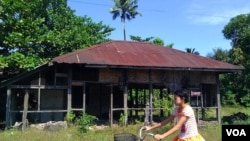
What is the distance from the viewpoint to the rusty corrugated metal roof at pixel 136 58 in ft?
58.7

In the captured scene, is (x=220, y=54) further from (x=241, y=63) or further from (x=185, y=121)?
(x=185, y=121)

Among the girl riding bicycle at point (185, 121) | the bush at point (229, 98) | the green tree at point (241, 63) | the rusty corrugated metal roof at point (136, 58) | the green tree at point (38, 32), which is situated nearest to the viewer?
the girl riding bicycle at point (185, 121)

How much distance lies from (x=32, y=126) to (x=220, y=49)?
32.5 metres

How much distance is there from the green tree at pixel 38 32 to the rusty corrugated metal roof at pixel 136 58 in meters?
3.16

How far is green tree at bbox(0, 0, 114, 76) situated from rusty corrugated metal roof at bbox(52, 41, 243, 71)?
10.4 ft

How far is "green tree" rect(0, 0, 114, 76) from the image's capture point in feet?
64.1

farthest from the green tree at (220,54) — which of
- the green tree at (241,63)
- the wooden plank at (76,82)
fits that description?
the wooden plank at (76,82)

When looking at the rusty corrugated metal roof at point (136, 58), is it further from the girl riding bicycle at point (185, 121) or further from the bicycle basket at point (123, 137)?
the girl riding bicycle at point (185, 121)

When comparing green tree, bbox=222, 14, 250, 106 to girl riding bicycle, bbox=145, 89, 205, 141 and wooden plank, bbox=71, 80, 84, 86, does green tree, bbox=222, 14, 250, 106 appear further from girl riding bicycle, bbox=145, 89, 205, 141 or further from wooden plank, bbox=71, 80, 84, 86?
girl riding bicycle, bbox=145, 89, 205, 141

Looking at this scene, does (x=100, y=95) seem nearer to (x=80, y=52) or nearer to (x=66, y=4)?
(x=80, y=52)

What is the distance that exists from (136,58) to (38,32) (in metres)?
5.92

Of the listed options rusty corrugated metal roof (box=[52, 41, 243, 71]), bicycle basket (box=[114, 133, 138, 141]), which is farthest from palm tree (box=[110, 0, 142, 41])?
bicycle basket (box=[114, 133, 138, 141])

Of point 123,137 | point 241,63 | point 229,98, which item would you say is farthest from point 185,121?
point 229,98

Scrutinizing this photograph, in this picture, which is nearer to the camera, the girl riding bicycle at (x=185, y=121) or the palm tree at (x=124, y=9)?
the girl riding bicycle at (x=185, y=121)
